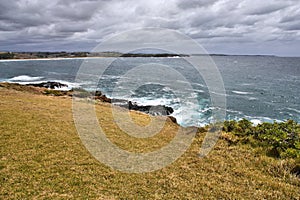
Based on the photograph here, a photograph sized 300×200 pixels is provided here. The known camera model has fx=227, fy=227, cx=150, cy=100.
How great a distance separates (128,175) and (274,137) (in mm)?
7941

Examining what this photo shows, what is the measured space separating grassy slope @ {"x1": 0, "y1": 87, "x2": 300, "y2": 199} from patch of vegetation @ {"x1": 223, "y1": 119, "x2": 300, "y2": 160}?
93 centimetres

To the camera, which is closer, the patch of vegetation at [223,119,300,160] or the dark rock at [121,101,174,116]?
the patch of vegetation at [223,119,300,160]

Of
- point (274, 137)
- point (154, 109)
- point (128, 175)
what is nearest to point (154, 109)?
point (154, 109)

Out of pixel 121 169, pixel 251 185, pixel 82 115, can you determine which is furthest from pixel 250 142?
pixel 82 115

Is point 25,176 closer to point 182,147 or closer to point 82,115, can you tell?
point 182,147

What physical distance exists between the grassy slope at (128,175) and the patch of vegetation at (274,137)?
93cm

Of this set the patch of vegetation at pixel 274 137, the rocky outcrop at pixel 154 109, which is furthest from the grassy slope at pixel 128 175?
the rocky outcrop at pixel 154 109

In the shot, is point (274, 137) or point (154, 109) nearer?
point (274, 137)

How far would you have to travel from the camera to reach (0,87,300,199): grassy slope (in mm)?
7328

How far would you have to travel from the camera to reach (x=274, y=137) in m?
11.7

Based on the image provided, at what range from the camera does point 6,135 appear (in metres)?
12.1

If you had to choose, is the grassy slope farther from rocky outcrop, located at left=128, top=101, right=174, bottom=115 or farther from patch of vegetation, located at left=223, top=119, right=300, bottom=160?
rocky outcrop, located at left=128, top=101, right=174, bottom=115

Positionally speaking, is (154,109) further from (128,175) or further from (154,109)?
(128,175)

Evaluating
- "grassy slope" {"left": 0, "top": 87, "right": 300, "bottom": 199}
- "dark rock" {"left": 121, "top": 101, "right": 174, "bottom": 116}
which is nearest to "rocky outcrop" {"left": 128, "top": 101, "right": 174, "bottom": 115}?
"dark rock" {"left": 121, "top": 101, "right": 174, "bottom": 116}
